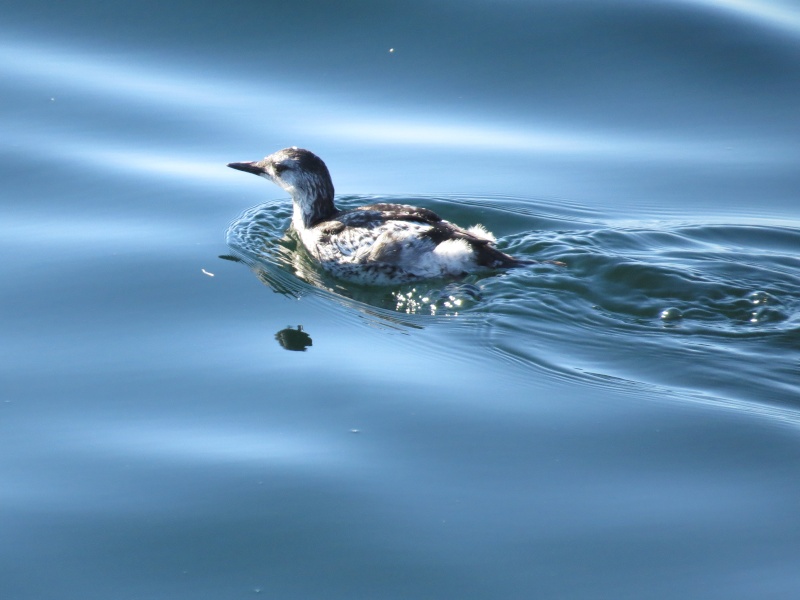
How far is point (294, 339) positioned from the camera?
6.70 meters

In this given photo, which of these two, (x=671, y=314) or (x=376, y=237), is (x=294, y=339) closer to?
(x=376, y=237)

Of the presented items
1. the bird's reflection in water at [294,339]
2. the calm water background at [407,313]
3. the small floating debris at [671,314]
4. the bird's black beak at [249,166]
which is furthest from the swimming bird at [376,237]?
the bird's reflection in water at [294,339]

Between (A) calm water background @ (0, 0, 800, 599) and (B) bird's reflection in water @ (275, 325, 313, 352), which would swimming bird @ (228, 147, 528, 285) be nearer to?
(A) calm water background @ (0, 0, 800, 599)

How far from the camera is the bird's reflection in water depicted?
6577 mm

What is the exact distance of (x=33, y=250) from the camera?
7.65 m

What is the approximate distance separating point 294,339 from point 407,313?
3.01 ft

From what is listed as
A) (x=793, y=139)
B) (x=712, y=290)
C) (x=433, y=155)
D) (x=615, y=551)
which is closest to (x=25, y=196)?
(x=433, y=155)

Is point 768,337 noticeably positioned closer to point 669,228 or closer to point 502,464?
point 669,228

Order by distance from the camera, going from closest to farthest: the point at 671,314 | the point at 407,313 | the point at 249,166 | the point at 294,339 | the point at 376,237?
the point at 294,339 < the point at 671,314 < the point at 407,313 < the point at 376,237 < the point at 249,166

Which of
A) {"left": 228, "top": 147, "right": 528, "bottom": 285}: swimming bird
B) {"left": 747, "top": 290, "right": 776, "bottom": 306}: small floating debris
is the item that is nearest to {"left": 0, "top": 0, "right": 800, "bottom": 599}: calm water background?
{"left": 747, "top": 290, "right": 776, "bottom": 306}: small floating debris

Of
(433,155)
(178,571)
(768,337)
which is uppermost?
(433,155)

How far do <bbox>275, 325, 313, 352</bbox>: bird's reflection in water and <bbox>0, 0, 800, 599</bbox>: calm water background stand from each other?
3.0 inches

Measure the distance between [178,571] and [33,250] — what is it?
3675mm

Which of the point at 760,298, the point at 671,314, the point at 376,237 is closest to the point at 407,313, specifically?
the point at 376,237
